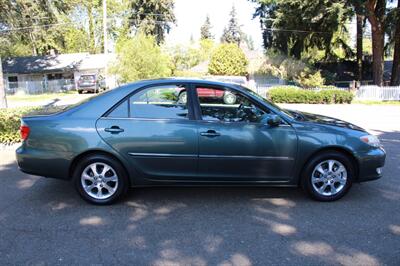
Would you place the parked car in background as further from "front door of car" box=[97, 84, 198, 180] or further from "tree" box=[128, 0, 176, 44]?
"front door of car" box=[97, 84, 198, 180]

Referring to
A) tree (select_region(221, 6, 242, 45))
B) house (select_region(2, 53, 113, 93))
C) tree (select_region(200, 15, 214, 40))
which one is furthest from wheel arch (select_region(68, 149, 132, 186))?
tree (select_region(200, 15, 214, 40))

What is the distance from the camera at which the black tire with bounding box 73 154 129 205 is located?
16.1 ft

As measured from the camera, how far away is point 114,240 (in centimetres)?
402

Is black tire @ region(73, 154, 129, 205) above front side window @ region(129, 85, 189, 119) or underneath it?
underneath

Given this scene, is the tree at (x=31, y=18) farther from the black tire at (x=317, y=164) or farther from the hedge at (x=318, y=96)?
the black tire at (x=317, y=164)

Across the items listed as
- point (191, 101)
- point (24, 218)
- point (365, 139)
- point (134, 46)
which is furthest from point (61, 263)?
point (134, 46)

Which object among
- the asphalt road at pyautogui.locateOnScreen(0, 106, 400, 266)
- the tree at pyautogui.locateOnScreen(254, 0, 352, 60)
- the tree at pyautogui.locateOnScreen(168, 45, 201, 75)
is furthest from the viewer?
the tree at pyautogui.locateOnScreen(168, 45, 201, 75)

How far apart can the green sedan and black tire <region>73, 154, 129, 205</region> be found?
1cm

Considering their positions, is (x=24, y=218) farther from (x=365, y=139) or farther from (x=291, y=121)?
(x=365, y=139)

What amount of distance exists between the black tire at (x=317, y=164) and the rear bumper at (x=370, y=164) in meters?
0.11

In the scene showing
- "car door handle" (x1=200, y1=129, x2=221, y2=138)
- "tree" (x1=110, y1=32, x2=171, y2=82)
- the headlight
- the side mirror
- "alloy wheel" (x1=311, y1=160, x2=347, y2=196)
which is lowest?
"alloy wheel" (x1=311, y1=160, x2=347, y2=196)

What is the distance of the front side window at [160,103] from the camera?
16.2 feet

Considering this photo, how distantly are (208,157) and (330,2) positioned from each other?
24518mm

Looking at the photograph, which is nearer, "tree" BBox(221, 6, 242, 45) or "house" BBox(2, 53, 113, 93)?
"house" BBox(2, 53, 113, 93)
